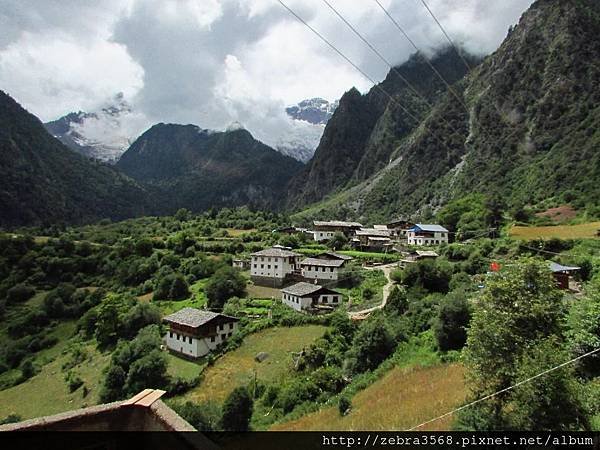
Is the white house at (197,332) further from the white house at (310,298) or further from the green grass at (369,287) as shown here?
the green grass at (369,287)

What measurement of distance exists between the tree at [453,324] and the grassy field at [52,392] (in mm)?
29124

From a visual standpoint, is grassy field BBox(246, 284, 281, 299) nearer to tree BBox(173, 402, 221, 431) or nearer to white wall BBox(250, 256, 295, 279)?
white wall BBox(250, 256, 295, 279)

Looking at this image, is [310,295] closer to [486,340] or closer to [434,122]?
[486,340]

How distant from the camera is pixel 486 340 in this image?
14531 mm

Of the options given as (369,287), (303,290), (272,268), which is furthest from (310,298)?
(272,268)

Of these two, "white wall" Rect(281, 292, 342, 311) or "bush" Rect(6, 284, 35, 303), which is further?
"bush" Rect(6, 284, 35, 303)

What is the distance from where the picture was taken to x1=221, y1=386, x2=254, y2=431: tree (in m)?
22.4

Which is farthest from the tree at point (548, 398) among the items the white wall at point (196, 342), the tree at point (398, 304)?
the white wall at point (196, 342)

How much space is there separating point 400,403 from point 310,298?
26.3 metres

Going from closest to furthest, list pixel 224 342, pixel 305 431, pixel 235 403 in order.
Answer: pixel 305 431 < pixel 235 403 < pixel 224 342

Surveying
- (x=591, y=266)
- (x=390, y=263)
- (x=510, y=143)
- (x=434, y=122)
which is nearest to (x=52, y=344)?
(x=390, y=263)

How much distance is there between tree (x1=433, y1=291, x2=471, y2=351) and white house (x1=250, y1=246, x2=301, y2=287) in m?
31.8

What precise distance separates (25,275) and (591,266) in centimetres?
9527

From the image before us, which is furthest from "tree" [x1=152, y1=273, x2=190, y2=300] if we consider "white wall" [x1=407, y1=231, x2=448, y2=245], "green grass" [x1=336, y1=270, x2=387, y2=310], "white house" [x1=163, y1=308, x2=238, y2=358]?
"white wall" [x1=407, y1=231, x2=448, y2=245]
